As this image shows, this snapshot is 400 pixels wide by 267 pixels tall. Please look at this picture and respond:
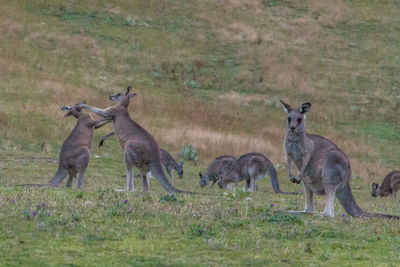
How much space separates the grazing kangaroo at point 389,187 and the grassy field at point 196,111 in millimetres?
685

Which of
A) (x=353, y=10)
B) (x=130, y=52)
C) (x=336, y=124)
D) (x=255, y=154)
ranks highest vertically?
(x=353, y=10)

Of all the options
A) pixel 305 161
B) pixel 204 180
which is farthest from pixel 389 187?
pixel 305 161

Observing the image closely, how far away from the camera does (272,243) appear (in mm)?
8242

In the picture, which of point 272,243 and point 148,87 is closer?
point 272,243

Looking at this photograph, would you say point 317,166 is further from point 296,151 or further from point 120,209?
point 120,209

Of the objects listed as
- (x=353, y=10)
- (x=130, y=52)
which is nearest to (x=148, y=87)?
(x=130, y=52)

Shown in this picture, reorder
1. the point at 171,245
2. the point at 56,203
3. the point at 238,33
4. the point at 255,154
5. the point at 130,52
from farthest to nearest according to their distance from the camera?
the point at 238,33
the point at 130,52
the point at 255,154
the point at 56,203
the point at 171,245

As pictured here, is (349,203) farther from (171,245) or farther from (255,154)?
(255,154)

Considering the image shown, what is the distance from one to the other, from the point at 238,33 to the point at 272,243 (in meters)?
36.2

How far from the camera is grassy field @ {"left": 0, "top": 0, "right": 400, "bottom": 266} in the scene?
8039 millimetres

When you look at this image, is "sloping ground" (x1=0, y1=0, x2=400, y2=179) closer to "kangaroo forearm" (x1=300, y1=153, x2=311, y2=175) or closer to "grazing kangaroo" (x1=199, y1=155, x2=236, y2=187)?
"grazing kangaroo" (x1=199, y1=155, x2=236, y2=187)

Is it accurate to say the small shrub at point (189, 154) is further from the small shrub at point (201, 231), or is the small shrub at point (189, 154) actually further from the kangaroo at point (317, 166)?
the small shrub at point (201, 231)

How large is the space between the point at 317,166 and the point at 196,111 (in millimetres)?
19873

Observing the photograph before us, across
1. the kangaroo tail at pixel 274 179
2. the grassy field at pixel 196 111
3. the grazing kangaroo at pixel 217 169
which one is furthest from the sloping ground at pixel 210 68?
the kangaroo tail at pixel 274 179
